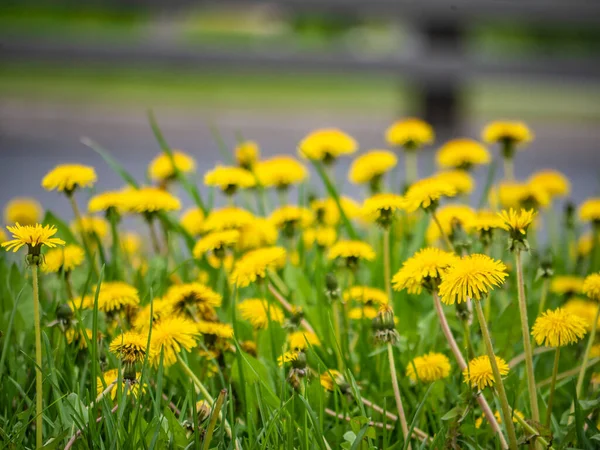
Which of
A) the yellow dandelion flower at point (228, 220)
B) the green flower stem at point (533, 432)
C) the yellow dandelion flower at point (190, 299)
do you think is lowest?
the green flower stem at point (533, 432)

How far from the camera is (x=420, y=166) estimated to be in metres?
4.16

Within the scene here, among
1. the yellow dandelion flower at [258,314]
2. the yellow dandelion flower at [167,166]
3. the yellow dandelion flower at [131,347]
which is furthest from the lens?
the yellow dandelion flower at [167,166]

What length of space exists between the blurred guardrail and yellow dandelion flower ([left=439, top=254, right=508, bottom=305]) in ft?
12.6

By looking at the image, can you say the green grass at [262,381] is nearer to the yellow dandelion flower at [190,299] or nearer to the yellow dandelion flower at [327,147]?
the yellow dandelion flower at [190,299]

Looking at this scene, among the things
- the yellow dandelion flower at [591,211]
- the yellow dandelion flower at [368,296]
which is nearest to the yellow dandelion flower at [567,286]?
the yellow dandelion flower at [591,211]

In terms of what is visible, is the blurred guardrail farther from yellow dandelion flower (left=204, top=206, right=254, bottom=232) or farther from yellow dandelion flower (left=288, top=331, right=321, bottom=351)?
yellow dandelion flower (left=288, top=331, right=321, bottom=351)

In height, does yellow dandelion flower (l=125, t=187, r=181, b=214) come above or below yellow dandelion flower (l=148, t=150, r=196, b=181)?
below

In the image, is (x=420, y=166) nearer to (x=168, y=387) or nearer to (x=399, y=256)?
(x=399, y=256)

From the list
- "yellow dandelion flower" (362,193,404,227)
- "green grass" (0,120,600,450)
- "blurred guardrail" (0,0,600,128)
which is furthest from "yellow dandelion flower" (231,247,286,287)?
"blurred guardrail" (0,0,600,128)

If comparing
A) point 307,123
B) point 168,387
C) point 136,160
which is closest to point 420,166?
point 307,123

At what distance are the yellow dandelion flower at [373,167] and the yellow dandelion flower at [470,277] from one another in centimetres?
68

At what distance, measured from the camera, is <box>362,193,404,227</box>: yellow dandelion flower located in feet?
4.06

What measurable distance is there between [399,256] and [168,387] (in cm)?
59

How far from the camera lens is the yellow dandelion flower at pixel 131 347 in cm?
102
